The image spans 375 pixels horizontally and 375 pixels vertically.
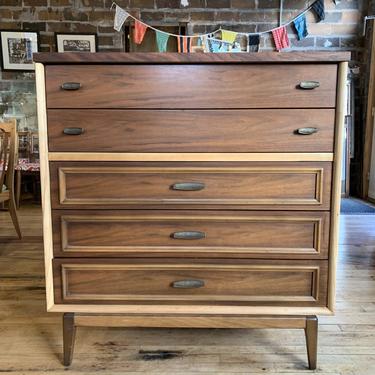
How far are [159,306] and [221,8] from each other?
3836mm

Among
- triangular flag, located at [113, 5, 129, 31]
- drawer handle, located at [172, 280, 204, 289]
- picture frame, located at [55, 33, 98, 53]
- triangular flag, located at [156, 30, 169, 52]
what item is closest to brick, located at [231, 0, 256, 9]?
triangular flag, located at [156, 30, 169, 52]

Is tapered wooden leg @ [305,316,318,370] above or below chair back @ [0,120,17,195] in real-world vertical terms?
below

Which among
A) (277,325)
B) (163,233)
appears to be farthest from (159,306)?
(277,325)

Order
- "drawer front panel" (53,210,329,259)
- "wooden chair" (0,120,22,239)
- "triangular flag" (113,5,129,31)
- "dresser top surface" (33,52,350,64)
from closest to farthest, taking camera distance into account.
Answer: "dresser top surface" (33,52,350,64)
"drawer front panel" (53,210,329,259)
"wooden chair" (0,120,22,239)
"triangular flag" (113,5,129,31)

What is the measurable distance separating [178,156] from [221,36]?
3457mm

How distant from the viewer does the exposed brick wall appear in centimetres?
413

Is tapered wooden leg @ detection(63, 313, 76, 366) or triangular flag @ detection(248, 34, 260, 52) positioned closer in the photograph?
tapered wooden leg @ detection(63, 313, 76, 366)

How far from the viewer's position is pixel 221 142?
112 cm

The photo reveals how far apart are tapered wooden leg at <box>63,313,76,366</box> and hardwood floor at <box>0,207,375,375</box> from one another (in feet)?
0.12

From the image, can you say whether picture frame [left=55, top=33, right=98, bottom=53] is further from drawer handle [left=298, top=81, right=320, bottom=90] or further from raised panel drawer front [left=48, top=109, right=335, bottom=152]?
drawer handle [left=298, top=81, right=320, bottom=90]

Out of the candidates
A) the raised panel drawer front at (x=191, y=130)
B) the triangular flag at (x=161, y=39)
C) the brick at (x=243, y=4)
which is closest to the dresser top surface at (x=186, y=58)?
the raised panel drawer front at (x=191, y=130)

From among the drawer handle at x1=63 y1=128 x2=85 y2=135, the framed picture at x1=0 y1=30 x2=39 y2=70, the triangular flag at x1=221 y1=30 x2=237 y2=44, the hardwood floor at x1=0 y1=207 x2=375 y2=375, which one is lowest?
the hardwood floor at x1=0 y1=207 x2=375 y2=375

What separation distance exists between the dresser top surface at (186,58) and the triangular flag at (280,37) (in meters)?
3.40

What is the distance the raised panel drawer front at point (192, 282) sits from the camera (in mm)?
1186
